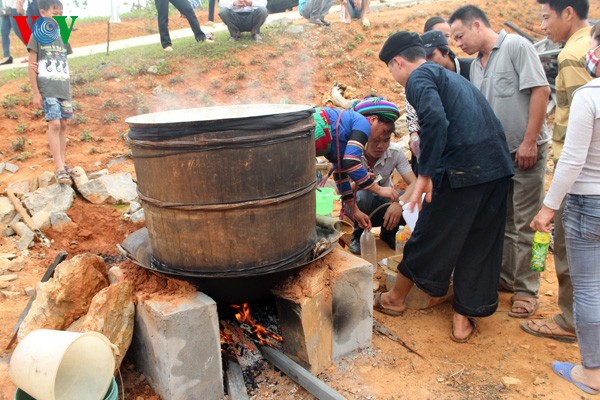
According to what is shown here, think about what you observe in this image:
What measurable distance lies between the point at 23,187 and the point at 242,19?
708 centimetres

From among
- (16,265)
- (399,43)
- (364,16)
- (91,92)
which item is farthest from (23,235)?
(364,16)

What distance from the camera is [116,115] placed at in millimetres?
8641

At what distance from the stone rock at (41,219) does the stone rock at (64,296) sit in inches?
92.8

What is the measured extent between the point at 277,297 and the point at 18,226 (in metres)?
3.64

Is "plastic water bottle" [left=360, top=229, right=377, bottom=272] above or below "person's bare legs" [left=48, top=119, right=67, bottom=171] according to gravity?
below

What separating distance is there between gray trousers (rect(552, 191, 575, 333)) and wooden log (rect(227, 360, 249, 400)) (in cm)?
234

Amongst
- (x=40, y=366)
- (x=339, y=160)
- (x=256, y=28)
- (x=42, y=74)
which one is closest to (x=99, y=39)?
(x=256, y=28)

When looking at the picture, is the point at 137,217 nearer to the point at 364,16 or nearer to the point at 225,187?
the point at 225,187

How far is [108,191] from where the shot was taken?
233 inches

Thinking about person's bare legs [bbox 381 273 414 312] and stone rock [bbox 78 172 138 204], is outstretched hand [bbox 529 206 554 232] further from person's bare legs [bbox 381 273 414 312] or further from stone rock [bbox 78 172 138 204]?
stone rock [bbox 78 172 138 204]

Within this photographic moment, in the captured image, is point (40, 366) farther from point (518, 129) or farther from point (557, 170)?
point (518, 129)

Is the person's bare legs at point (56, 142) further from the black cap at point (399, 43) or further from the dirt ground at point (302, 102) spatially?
the black cap at point (399, 43)

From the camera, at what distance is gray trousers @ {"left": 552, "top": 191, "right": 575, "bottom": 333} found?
3340 millimetres

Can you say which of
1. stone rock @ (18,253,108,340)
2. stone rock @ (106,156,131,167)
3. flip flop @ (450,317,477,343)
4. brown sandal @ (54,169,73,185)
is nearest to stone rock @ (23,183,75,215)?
brown sandal @ (54,169,73,185)
